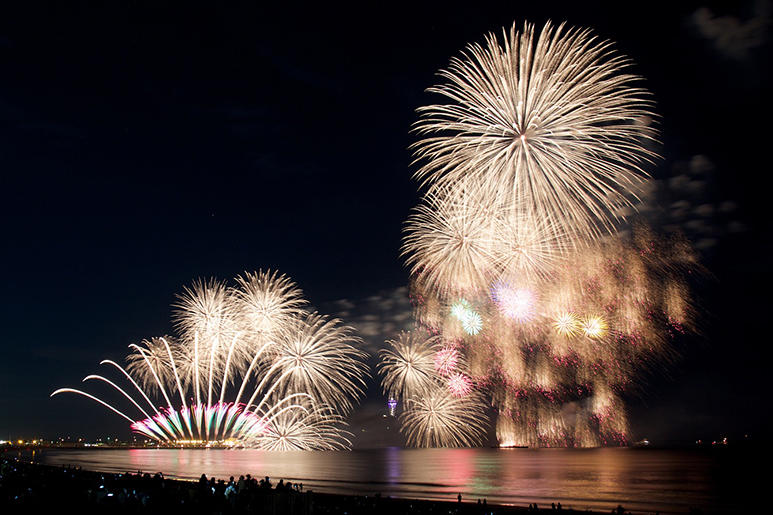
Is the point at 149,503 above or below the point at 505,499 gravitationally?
above

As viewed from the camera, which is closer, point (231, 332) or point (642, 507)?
point (642, 507)

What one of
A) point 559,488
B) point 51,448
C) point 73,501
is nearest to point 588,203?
point 559,488

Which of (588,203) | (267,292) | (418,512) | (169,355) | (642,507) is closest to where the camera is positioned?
(418,512)

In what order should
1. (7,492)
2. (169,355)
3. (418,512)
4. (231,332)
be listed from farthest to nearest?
(169,355), (231,332), (7,492), (418,512)

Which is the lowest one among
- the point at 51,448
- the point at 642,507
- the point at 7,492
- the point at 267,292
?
the point at 51,448

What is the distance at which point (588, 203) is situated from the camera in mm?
35750

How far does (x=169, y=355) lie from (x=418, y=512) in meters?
82.0

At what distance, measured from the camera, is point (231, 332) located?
252ft

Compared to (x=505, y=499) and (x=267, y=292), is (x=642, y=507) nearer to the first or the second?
(x=505, y=499)

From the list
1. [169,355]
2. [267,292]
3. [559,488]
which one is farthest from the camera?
[169,355]

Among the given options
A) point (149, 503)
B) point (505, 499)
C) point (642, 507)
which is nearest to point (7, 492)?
point (149, 503)

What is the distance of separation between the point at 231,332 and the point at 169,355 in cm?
1659

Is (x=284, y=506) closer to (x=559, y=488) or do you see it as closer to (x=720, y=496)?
(x=559, y=488)

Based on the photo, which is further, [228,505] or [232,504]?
[232,504]
